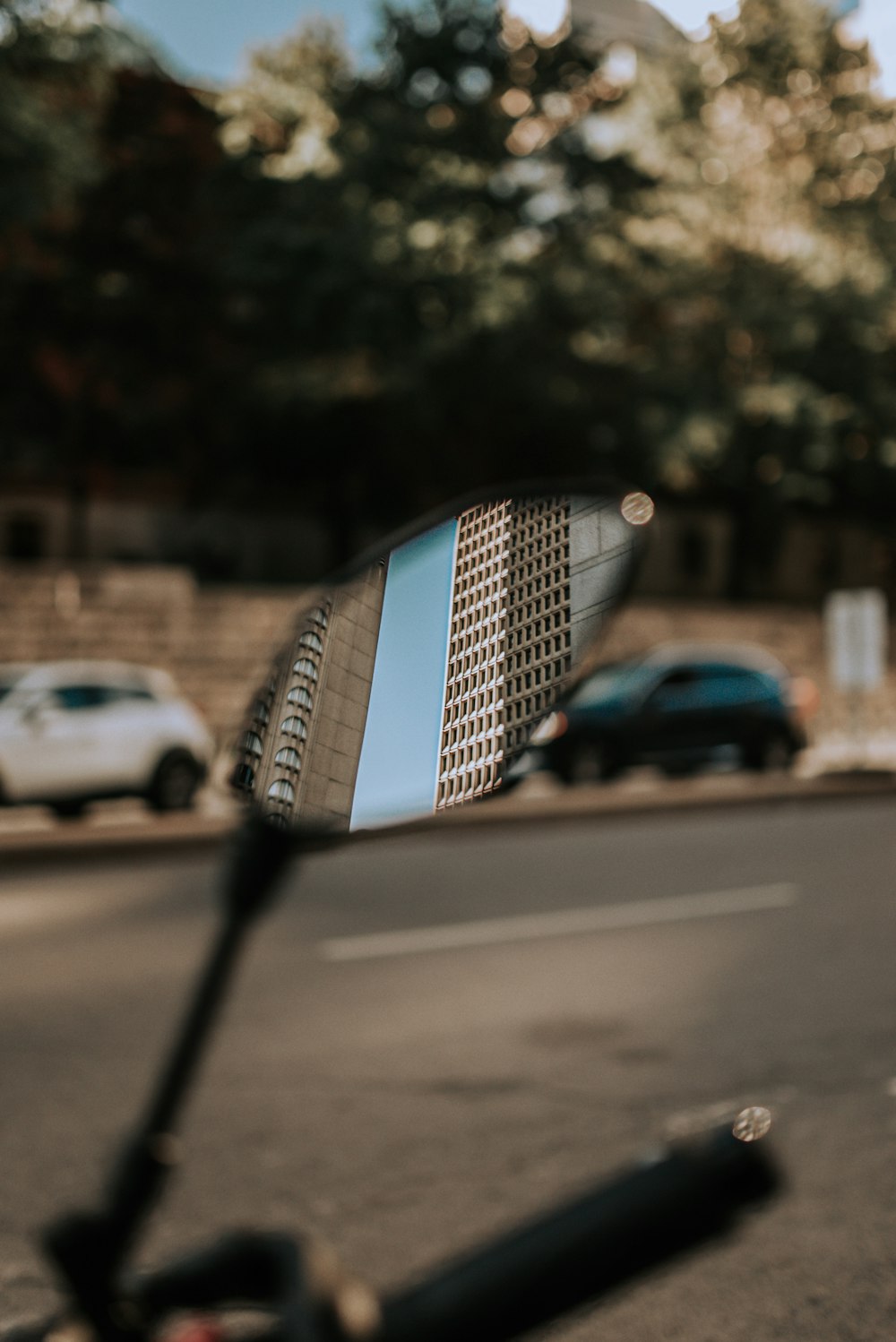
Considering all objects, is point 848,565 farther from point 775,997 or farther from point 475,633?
point 475,633

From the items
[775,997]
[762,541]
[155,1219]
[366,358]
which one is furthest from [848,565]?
[155,1219]

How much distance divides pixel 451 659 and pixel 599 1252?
16.3 inches

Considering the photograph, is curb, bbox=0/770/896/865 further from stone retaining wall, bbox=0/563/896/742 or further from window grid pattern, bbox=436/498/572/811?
window grid pattern, bbox=436/498/572/811

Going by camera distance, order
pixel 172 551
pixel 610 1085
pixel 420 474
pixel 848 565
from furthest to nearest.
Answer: pixel 848 565, pixel 172 551, pixel 420 474, pixel 610 1085

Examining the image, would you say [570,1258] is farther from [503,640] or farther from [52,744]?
[52,744]

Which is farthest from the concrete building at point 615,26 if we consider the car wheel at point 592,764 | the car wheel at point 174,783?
the car wheel at point 174,783

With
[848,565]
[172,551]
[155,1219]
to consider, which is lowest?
[155,1219]

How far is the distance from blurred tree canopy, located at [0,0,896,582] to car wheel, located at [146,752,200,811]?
9.87m

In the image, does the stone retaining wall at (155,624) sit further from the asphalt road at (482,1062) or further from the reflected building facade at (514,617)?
the reflected building facade at (514,617)

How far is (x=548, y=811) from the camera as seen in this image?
13.8 m

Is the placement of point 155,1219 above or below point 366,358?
below

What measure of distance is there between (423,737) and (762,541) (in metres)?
34.8

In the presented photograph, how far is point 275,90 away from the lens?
2491 centimetres

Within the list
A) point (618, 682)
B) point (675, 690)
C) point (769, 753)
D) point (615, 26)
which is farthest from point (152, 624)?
point (615, 26)
